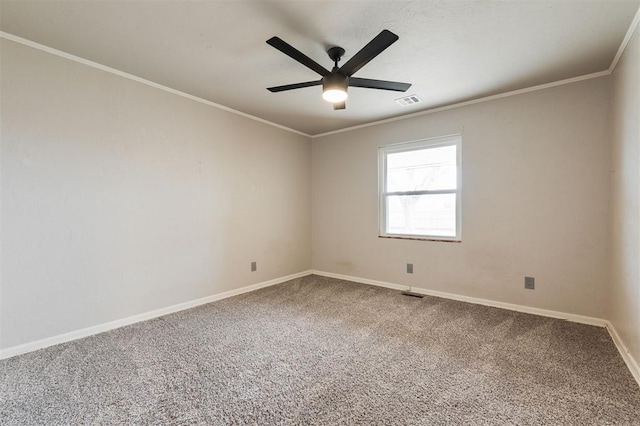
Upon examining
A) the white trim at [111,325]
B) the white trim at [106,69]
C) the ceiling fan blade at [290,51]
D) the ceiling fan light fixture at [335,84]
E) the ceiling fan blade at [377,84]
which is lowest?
the white trim at [111,325]

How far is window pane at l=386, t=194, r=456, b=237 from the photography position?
363 cm

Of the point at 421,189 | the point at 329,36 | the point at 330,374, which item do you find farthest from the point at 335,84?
the point at 421,189

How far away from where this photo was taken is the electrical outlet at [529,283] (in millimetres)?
3018

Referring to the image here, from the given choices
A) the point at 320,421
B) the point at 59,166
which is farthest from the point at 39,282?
the point at 320,421

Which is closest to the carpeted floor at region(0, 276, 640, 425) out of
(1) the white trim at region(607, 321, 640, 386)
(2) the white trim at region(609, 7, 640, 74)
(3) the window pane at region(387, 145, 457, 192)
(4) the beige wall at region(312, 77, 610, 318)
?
(1) the white trim at region(607, 321, 640, 386)

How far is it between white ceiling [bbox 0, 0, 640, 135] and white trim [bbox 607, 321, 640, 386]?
2295 mm

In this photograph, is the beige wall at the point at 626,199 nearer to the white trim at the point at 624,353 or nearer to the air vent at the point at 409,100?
the white trim at the point at 624,353

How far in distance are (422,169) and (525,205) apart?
4.09 ft

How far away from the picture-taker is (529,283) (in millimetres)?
3041

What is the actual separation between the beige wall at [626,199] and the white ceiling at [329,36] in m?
0.32

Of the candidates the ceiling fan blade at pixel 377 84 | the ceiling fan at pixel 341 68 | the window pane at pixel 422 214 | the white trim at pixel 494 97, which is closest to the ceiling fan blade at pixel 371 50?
the ceiling fan at pixel 341 68

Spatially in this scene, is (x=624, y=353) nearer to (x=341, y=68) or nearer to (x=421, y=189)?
(x=421, y=189)

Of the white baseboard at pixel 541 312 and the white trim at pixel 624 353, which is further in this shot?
the white baseboard at pixel 541 312

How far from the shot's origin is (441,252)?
364 centimetres
